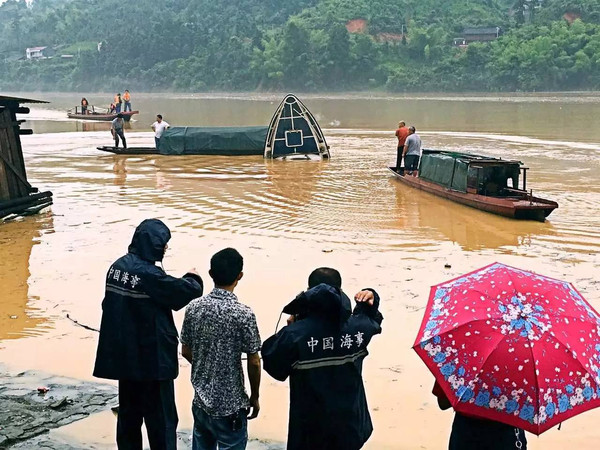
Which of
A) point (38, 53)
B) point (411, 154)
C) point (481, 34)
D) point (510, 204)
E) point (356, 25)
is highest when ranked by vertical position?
point (38, 53)

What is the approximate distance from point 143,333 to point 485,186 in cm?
1094

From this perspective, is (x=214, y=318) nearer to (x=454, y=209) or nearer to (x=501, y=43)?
(x=454, y=209)

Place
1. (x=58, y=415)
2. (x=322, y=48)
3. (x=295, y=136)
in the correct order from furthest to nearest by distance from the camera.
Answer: (x=322, y=48) < (x=295, y=136) < (x=58, y=415)

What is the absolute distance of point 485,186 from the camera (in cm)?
1401

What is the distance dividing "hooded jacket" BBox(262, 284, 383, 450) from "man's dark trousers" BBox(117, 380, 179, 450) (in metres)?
0.93

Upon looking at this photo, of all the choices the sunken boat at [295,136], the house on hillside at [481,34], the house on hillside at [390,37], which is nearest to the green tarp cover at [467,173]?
the sunken boat at [295,136]

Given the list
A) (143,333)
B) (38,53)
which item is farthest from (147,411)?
(38,53)

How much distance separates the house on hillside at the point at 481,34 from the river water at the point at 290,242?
5866 centimetres

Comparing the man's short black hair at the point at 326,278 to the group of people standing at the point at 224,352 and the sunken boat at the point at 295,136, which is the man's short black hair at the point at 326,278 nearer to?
the group of people standing at the point at 224,352

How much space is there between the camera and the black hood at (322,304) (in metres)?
3.34

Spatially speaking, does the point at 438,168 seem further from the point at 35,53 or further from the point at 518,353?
the point at 35,53

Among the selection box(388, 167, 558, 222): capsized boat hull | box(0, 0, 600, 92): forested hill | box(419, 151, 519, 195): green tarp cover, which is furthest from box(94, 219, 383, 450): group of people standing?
box(0, 0, 600, 92): forested hill

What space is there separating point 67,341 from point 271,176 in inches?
464

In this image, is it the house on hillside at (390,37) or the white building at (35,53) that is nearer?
→ the house on hillside at (390,37)
